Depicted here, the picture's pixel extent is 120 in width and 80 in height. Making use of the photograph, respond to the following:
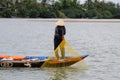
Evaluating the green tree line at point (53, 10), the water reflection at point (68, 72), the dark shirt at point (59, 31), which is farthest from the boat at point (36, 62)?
the green tree line at point (53, 10)

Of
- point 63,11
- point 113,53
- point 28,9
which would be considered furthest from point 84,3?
point 113,53

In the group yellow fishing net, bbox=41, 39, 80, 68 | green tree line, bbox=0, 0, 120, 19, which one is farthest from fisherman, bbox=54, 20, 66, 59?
green tree line, bbox=0, 0, 120, 19

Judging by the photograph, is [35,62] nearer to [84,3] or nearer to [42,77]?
[42,77]

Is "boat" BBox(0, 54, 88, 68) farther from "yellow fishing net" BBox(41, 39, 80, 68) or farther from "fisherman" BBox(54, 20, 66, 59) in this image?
"fisherman" BBox(54, 20, 66, 59)

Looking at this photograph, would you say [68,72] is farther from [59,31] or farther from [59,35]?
[59,31]

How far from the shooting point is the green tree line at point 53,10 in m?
165

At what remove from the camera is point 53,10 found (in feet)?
574

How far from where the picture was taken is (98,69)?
75.4 feet

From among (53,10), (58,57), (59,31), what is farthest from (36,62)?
(53,10)

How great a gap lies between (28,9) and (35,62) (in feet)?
484

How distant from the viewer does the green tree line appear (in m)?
165

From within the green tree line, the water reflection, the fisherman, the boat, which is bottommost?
the green tree line

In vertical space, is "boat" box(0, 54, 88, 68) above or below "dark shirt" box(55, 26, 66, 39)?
below

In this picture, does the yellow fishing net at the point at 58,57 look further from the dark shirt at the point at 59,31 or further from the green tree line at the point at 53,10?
the green tree line at the point at 53,10
